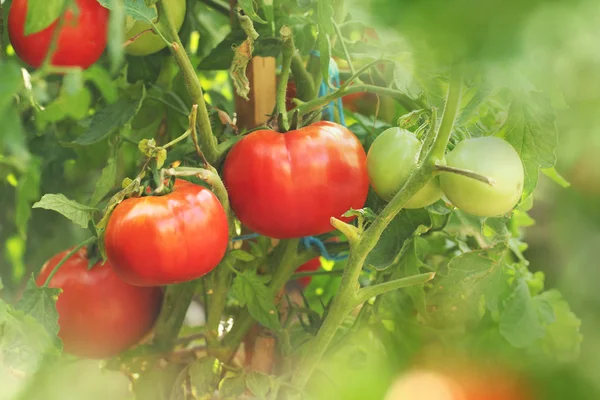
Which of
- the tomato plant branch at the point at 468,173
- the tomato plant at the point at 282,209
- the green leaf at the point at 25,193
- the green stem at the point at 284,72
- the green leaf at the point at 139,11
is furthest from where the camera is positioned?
the green leaf at the point at 25,193

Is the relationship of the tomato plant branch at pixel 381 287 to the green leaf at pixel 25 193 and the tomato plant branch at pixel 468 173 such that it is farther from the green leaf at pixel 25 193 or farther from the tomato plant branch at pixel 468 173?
the green leaf at pixel 25 193

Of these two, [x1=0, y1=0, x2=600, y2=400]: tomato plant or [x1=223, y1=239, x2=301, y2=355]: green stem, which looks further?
[x1=223, y1=239, x2=301, y2=355]: green stem

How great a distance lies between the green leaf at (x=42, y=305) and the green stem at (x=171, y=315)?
176 mm

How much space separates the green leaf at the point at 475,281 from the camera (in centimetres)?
55

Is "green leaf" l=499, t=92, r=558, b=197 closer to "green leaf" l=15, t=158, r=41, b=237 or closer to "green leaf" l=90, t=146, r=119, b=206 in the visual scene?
"green leaf" l=90, t=146, r=119, b=206

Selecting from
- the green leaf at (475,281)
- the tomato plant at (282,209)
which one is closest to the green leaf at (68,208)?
the tomato plant at (282,209)

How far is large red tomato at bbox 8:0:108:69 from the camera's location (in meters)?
0.47

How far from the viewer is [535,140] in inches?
14.4

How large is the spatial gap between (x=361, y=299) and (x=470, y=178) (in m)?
0.16

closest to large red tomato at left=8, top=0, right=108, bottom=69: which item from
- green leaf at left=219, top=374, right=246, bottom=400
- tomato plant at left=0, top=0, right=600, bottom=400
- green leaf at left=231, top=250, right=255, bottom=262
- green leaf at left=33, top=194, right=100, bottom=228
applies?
tomato plant at left=0, top=0, right=600, bottom=400

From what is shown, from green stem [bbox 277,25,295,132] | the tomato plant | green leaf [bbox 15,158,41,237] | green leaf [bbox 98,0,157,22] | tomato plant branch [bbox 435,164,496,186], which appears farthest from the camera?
green leaf [bbox 15,158,41,237]

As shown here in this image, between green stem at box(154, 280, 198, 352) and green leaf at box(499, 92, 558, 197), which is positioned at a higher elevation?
green leaf at box(499, 92, 558, 197)

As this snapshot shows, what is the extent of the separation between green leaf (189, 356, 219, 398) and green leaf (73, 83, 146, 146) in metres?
0.24

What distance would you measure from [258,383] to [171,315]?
7.2 inches
